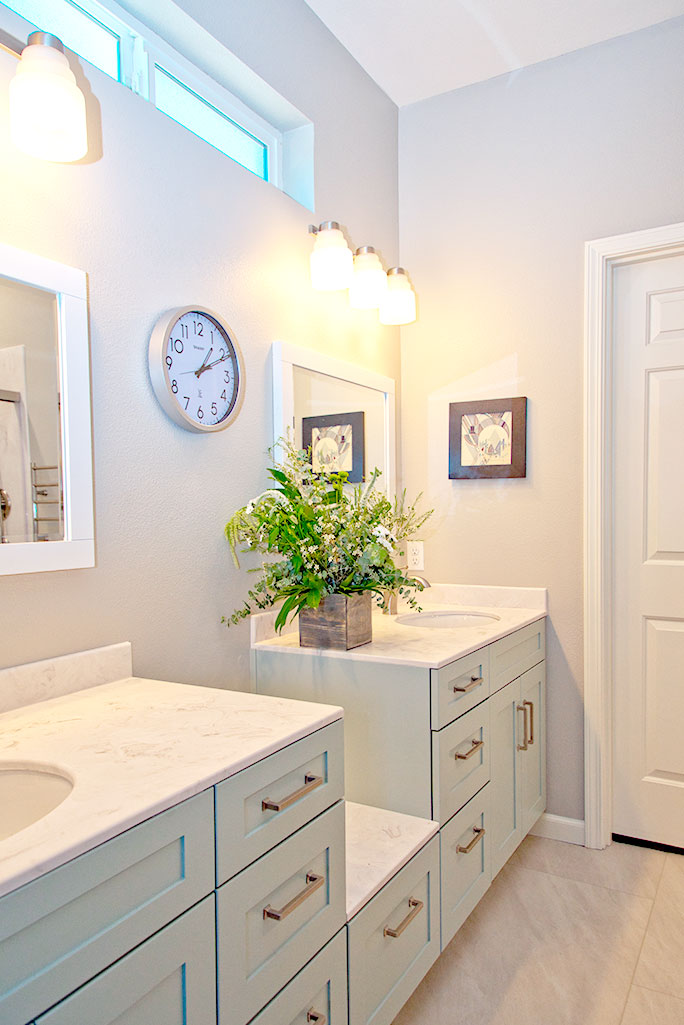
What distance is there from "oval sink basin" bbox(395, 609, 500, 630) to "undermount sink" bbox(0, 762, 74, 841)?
60.0 inches

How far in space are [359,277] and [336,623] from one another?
1.16 metres

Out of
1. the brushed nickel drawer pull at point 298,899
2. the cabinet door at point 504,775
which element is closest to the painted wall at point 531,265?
the cabinet door at point 504,775

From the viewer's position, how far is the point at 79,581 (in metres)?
1.42

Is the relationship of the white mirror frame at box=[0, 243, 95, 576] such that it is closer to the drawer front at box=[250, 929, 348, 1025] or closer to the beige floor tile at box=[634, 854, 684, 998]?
the drawer front at box=[250, 929, 348, 1025]

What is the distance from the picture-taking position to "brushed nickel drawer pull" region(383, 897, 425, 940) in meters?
1.45

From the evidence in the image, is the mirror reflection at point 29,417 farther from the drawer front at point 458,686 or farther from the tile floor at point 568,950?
the tile floor at point 568,950

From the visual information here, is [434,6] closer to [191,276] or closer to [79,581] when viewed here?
[191,276]

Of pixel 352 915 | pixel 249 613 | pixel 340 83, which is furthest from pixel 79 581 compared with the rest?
pixel 340 83

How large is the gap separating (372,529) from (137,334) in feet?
2.43

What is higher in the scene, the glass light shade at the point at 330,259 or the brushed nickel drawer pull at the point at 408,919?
the glass light shade at the point at 330,259

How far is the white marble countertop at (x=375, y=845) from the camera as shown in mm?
1381

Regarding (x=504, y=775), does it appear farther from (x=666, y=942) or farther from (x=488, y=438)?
(x=488, y=438)

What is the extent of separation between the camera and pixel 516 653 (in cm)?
219

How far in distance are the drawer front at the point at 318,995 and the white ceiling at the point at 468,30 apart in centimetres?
253
